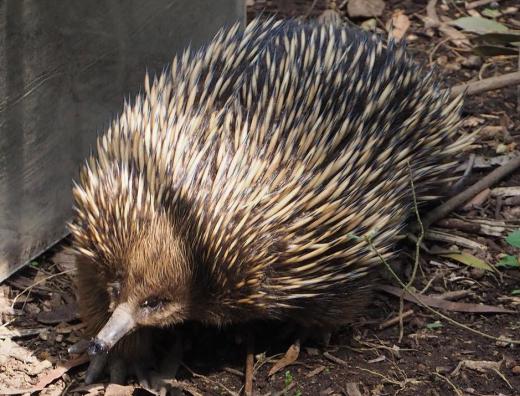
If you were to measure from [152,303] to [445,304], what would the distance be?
1580 mm

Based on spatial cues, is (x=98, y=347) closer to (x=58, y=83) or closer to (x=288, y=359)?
(x=288, y=359)

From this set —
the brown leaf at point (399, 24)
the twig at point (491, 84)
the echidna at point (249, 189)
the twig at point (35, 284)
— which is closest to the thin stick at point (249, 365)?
the echidna at point (249, 189)

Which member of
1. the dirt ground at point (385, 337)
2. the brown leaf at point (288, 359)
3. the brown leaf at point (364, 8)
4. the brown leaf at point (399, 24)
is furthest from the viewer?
the brown leaf at point (364, 8)

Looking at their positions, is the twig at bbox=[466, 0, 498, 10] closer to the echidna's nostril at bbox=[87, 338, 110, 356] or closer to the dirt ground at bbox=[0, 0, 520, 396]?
the dirt ground at bbox=[0, 0, 520, 396]

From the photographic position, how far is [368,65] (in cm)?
475

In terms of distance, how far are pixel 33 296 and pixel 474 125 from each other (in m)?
2.72

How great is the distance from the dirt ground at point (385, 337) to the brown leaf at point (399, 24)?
1427 mm

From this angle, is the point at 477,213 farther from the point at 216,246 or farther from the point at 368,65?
the point at 216,246

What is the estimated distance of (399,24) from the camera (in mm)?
6770

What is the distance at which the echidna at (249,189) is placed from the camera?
384 cm

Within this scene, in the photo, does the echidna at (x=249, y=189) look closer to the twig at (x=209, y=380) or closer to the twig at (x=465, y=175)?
the twig at (x=209, y=380)

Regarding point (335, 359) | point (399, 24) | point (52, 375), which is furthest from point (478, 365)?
point (399, 24)

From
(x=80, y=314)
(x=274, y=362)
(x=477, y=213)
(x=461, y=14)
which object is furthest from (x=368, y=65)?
(x=461, y=14)

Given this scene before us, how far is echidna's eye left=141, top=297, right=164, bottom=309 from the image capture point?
3.84 metres
